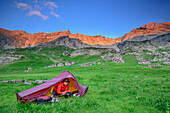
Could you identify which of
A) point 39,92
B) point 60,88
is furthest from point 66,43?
point 39,92

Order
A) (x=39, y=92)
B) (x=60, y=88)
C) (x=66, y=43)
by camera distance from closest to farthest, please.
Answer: (x=39, y=92)
(x=60, y=88)
(x=66, y=43)

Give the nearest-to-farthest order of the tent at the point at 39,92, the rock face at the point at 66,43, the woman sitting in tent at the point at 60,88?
the tent at the point at 39,92 < the woman sitting in tent at the point at 60,88 < the rock face at the point at 66,43

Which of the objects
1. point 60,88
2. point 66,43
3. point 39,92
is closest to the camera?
point 39,92

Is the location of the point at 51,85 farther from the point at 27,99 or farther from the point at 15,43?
the point at 15,43

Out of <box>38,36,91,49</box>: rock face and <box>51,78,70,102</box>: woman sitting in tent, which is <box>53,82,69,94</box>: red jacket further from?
<box>38,36,91,49</box>: rock face

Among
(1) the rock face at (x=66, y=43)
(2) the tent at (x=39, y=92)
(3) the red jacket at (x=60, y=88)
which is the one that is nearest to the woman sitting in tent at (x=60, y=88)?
(3) the red jacket at (x=60, y=88)

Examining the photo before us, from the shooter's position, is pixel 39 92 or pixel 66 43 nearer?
pixel 39 92

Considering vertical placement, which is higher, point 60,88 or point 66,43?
point 66,43

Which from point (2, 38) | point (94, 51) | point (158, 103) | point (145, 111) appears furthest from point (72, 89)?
point (2, 38)

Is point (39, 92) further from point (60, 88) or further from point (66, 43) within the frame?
point (66, 43)

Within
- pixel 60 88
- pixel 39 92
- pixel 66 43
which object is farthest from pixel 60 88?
pixel 66 43

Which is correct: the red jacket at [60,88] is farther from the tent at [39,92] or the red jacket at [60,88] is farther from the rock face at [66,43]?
the rock face at [66,43]

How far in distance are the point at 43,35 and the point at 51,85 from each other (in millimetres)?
212528

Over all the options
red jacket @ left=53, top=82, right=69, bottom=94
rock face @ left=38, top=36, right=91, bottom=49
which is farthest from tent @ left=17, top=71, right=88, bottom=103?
rock face @ left=38, top=36, right=91, bottom=49
